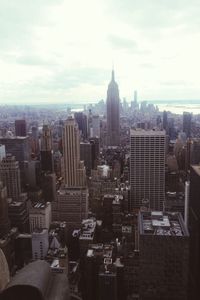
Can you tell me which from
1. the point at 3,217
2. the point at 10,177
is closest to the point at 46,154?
the point at 10,177

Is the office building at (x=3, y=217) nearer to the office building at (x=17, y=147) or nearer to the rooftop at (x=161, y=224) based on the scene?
the rooftop at (x=161, y=224)

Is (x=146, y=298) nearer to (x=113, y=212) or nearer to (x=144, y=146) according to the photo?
(x=113, y=212)

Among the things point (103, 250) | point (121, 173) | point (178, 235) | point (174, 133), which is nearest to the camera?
point (178, 235)

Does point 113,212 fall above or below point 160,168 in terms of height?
below

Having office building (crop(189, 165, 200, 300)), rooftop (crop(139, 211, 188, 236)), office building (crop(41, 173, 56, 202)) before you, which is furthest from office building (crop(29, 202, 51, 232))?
rooftop (crop(139, 211, 188, 236))

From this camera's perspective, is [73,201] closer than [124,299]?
No

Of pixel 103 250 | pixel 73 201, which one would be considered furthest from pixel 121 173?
pixel 103 250

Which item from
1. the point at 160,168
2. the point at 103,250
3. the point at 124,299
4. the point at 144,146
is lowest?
the point at 124,299
